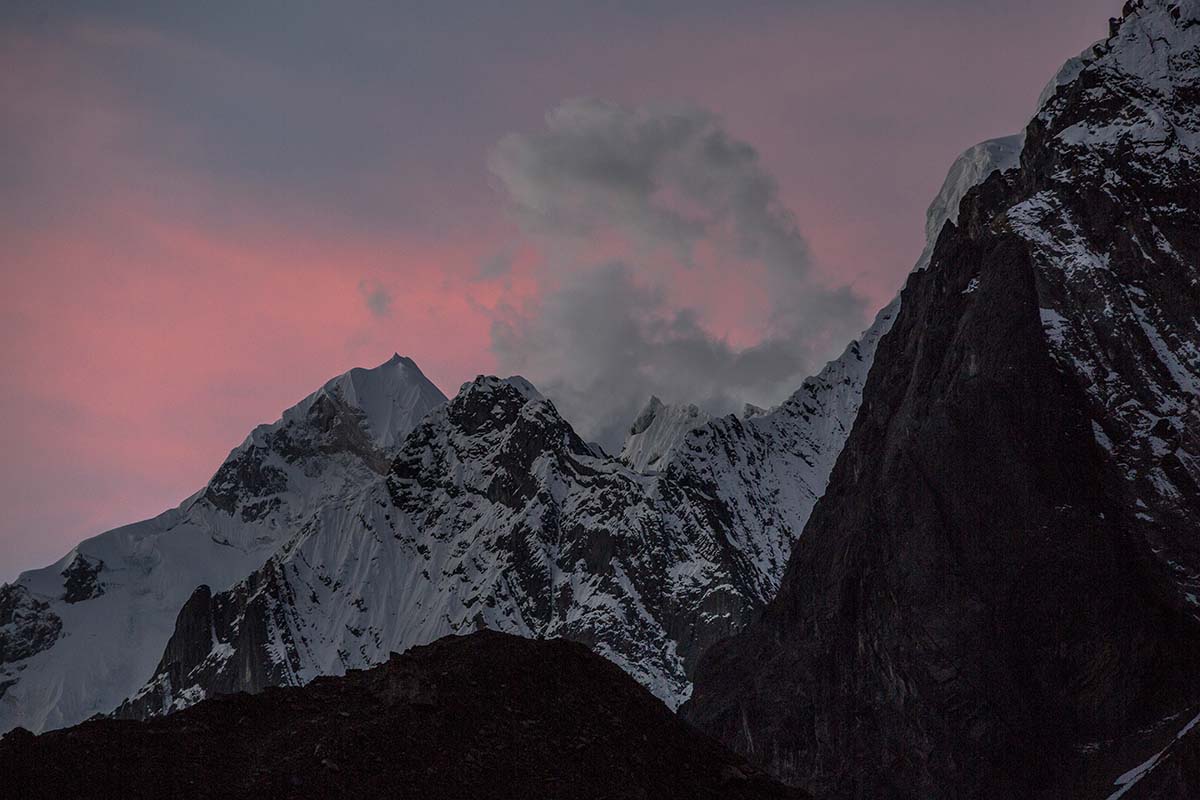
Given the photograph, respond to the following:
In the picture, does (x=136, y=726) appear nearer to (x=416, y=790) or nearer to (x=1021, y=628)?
(x=416, y=790)

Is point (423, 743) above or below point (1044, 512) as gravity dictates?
below

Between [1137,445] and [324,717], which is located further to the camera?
[1137,445]

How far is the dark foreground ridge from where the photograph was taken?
2063 inches

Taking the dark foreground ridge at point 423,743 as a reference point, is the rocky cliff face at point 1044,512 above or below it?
above

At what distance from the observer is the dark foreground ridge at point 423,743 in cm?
5241

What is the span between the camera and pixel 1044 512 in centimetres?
16562

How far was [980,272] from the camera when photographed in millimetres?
188250

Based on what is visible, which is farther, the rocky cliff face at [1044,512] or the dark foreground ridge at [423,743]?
the rocky cliff face at [1044,512]

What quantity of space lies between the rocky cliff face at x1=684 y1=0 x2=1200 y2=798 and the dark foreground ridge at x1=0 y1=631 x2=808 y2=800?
98841 millimetres

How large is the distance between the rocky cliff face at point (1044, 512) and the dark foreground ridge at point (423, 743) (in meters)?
98.8

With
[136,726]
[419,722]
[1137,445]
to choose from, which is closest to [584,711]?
[419,722]

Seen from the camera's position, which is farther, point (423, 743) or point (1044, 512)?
point (1044, 512)

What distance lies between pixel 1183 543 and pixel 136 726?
419 ft

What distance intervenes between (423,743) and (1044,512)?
4811 inches
